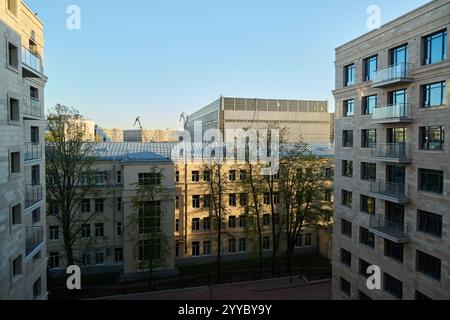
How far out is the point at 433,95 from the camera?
1562cm

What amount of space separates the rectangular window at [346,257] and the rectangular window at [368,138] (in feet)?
24.2

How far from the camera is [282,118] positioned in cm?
6378

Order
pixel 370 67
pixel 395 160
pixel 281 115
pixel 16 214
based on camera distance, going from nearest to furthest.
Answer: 1. pixel 16 214
2. pixel 395 160
3. pixel 370 67
4. pixel 281 115

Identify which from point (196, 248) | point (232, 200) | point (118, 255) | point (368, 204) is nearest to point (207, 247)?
point (196, 248)

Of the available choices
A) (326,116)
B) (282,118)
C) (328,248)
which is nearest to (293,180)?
(328,248)

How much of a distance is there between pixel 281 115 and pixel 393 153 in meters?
47.0

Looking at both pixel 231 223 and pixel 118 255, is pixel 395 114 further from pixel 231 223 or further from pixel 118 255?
pixel 118 255

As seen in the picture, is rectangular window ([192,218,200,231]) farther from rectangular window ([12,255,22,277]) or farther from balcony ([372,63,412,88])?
balcony ([372,63,412,88])

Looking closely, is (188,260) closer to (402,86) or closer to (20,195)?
(20,195)

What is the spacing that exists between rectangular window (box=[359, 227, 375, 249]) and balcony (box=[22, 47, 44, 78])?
812 inches

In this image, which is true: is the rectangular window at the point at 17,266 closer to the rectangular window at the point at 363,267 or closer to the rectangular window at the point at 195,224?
the rectangular window at the point at 363,267

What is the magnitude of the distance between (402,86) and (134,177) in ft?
70.7

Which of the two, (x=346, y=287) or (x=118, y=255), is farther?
(x=118, y=255)
